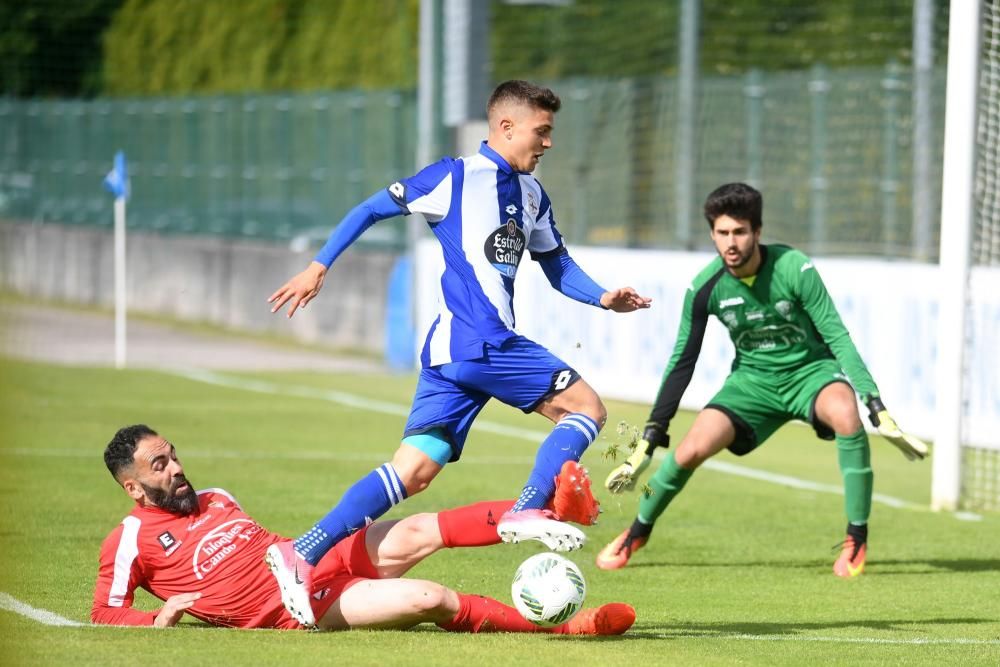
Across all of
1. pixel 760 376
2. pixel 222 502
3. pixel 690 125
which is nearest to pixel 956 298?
pixel 760 376

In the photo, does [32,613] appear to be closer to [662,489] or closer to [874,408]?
[662,489]

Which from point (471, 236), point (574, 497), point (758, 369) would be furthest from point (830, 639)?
point (758, 369)

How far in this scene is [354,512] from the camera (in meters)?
6.96

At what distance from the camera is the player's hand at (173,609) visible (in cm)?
688

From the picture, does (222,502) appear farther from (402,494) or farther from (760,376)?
(760,376)

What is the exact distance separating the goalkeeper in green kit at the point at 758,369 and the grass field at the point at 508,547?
40cm

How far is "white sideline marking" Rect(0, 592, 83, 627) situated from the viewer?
7.16 meters

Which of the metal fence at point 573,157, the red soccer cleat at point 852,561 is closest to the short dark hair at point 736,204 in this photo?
the red soccer cleat at point 852,561

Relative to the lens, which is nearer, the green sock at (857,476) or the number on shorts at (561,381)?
the number on shorts at (561,381)

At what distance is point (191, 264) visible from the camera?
97.6 ft

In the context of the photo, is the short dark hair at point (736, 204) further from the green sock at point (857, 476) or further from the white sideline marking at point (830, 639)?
the white sideline marking at point (830, 639)

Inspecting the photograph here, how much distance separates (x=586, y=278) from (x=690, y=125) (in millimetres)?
12643

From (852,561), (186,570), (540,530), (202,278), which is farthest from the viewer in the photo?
(202,278)

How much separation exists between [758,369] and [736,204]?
0.98 metres
